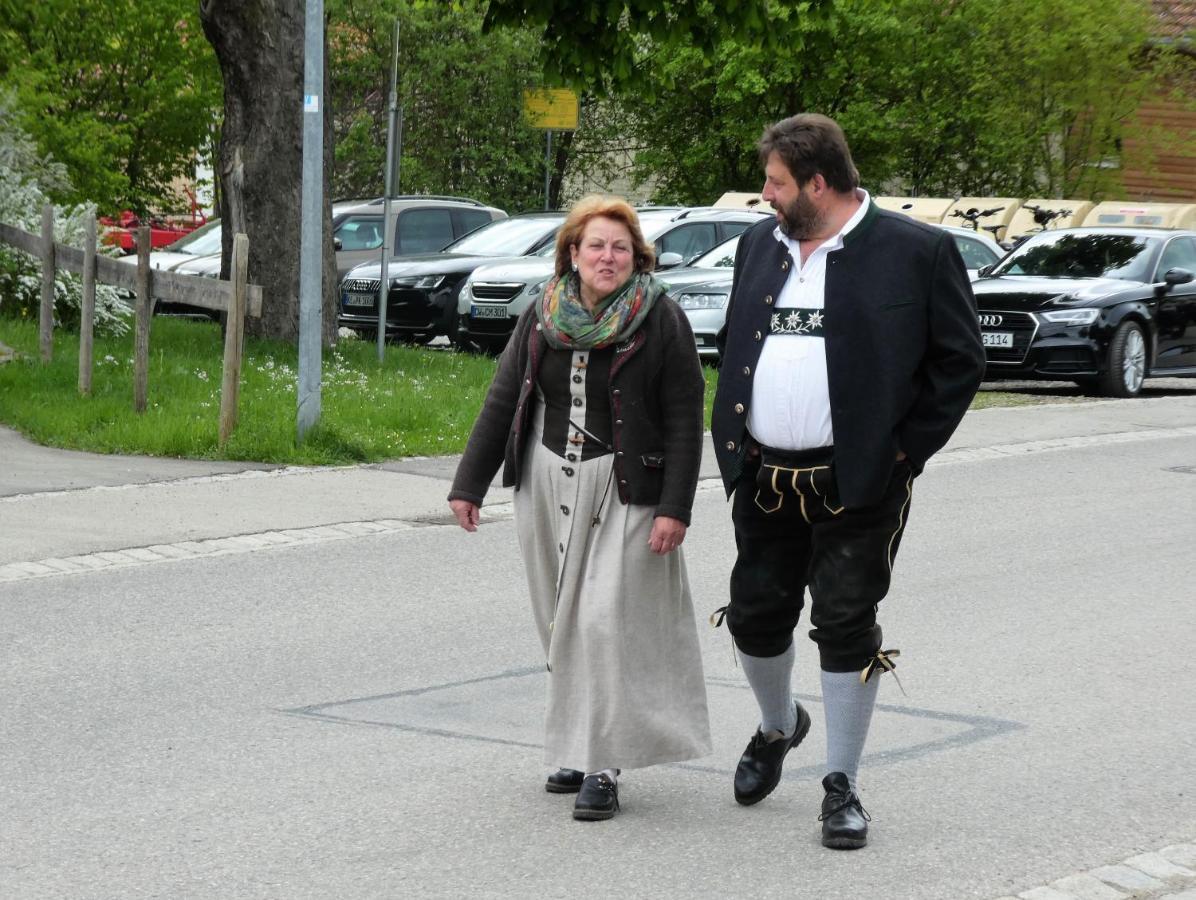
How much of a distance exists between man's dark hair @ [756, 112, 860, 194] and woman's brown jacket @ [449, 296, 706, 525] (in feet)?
1.82

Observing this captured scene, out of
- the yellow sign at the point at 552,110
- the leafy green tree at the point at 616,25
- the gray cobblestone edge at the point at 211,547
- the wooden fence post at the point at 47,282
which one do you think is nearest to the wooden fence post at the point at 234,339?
the gray cobblestone edge at the point at 211,547

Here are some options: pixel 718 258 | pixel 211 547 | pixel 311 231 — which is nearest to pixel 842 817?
pixel 211 547

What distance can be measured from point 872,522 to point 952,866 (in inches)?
35.1

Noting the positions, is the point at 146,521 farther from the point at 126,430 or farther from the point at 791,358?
the point at 791,358

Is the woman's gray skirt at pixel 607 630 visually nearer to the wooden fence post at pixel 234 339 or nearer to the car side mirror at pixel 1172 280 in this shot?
the wooden fence post at pixel 234 339

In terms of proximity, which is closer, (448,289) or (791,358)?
(791,358)

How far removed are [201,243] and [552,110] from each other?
9.02 meters

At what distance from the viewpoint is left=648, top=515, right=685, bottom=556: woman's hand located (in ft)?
17.0

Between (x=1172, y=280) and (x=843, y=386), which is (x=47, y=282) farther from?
(x=843, y=386)

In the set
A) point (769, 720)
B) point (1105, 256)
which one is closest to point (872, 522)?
point (769, 720)

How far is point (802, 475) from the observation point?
5.04m

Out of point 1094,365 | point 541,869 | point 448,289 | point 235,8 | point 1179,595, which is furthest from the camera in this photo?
point 448,289

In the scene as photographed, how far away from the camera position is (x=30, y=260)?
60.6ft

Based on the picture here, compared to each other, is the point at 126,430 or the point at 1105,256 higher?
the point at 1105,256
